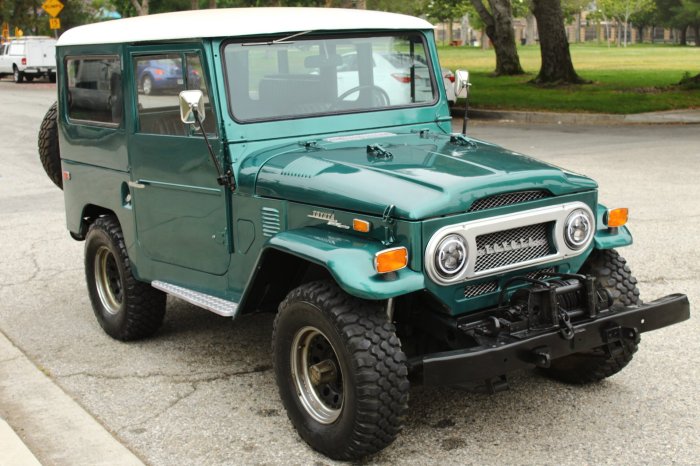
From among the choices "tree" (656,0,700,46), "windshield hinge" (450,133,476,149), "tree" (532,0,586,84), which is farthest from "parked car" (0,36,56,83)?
"tree" (656,0,700,46)

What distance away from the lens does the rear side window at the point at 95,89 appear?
589cm

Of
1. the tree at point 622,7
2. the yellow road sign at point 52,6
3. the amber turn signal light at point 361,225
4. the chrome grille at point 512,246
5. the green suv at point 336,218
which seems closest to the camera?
the green suv at point 336,218

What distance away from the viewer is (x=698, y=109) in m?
18.9

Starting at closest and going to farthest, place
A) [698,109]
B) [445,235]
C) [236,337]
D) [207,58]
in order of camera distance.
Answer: [445,235]
[207,58]
[236,337]
[698,109]

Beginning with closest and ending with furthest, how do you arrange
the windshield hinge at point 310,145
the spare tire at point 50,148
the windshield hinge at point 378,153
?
1. the windshield hinge at point 378,153
2. the windshield hinge at point 310,145
3. the spare tire at point 50,148

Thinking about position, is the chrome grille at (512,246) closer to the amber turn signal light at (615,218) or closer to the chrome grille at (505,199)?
the chrome grille at (505,199)

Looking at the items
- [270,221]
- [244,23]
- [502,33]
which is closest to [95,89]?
[244,23]

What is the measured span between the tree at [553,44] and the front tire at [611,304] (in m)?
19.2

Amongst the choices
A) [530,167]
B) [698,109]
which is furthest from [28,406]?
[698,109]

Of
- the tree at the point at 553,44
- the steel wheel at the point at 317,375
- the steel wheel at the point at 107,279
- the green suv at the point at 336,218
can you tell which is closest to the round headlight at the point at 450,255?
the green suv at the point at 336,218

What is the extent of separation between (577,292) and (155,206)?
2.53 metres

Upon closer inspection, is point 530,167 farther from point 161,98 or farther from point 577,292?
point 161,98

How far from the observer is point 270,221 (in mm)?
4789

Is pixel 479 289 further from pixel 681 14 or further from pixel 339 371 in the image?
pixel 681 14
